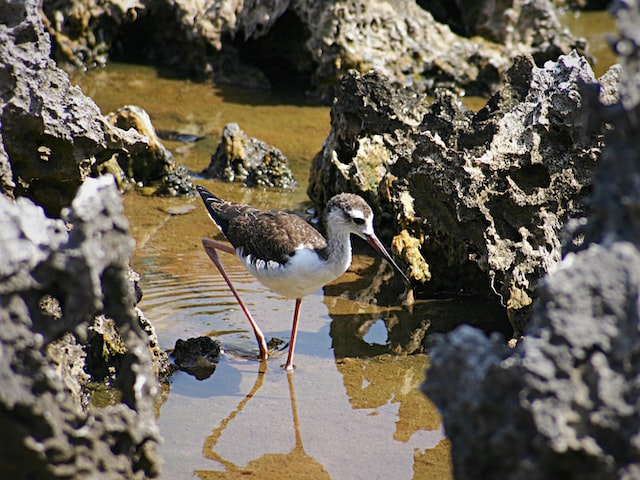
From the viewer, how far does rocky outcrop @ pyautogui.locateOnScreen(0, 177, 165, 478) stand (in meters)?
3.09

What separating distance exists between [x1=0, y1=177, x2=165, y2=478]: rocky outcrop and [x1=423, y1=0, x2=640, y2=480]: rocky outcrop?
1.30m

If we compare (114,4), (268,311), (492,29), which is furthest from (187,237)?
(492,29)

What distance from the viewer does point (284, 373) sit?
5.95 m

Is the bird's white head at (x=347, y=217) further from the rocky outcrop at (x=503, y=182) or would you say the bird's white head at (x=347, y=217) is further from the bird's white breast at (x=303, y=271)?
the rocky outcrop at (x=503, y=182)

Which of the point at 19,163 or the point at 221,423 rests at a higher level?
the point at 19,163

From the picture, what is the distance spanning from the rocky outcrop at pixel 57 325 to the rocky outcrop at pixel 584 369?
51.1 inches

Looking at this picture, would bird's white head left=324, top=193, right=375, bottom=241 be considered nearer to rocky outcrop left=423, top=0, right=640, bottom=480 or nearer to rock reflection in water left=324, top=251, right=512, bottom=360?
rock reflection in water left=324, top=251, right=512, bottom=360

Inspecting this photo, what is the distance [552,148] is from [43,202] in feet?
11.1

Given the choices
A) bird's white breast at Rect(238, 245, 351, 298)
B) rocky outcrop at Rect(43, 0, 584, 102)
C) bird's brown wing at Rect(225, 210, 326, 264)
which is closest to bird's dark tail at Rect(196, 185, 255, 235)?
bird's brown wing at Rect(225, 210, 326, 264)

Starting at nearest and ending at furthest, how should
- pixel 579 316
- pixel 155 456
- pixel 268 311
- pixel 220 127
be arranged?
1. pixel 579 316
2. pixel 155 456
3. pixel 268 311
4. pixel 220 127

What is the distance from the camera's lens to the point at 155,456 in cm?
345

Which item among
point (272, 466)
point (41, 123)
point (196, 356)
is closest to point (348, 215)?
point (196, 356)

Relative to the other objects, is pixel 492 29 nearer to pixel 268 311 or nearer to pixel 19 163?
pixel 268 311

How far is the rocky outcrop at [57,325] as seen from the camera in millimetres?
3086
